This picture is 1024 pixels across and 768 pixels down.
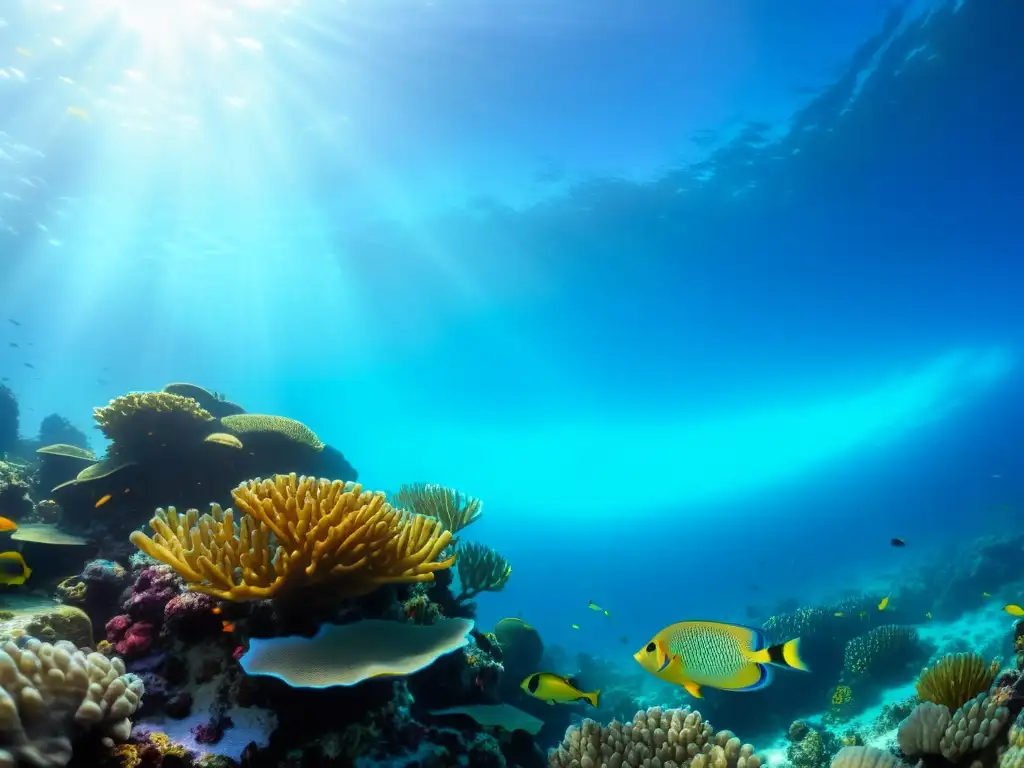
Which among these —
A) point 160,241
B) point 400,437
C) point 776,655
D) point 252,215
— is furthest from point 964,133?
point 400,437

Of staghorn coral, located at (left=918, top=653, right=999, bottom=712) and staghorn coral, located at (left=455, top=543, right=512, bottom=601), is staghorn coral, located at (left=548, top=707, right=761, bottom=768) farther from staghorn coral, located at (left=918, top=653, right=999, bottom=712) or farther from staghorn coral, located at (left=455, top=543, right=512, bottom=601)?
staghorn coral, located at (left=455, top=543, right=512, bottom=601)

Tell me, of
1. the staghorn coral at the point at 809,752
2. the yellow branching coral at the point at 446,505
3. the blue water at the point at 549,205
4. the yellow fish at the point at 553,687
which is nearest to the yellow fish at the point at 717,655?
the yellow fish at the point at 553,687

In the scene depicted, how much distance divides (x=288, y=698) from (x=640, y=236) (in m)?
30.4

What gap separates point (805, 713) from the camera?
13516mm

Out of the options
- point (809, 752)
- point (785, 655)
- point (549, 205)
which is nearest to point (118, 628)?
point (785, 655)

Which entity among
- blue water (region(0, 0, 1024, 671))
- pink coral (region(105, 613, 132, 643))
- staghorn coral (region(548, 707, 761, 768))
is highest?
blue water (region(0, 0, 1024, 671))

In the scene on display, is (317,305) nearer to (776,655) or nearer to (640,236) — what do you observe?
(640,236)

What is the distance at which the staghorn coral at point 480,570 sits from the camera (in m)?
7.47

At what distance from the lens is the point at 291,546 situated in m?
3.36

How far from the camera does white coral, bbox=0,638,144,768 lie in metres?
2.32

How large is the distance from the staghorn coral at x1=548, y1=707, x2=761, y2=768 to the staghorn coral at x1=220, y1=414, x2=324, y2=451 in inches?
278

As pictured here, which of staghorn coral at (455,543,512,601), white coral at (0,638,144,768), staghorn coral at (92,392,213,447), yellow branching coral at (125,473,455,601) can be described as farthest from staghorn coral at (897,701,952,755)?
staghorn coral at (92,392,213,447)

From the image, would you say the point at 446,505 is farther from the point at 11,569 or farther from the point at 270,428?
the point at 11,569

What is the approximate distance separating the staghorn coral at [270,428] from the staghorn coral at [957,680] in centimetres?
918
